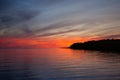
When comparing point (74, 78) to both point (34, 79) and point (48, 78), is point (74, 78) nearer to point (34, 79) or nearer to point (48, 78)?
point (48, 78)

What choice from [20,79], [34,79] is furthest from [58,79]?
[20,79]

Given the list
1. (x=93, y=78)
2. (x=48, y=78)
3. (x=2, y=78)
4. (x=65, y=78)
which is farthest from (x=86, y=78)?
(x=2, y=78)

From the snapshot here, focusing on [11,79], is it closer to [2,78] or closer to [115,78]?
[2,78]

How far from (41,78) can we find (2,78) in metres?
6.07

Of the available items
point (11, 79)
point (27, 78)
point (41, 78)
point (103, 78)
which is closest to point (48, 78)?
point (41, 78)

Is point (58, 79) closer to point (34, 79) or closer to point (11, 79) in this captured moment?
point (34, 79)

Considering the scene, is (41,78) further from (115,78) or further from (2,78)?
(115,78)

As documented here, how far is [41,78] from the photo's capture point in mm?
30125

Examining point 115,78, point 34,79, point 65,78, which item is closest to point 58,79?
point 65,78

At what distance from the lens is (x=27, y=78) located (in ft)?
99.0

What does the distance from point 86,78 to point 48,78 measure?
5.79m

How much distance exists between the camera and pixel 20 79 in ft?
96.5

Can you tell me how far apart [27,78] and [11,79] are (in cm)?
240

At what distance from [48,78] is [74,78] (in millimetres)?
3978
